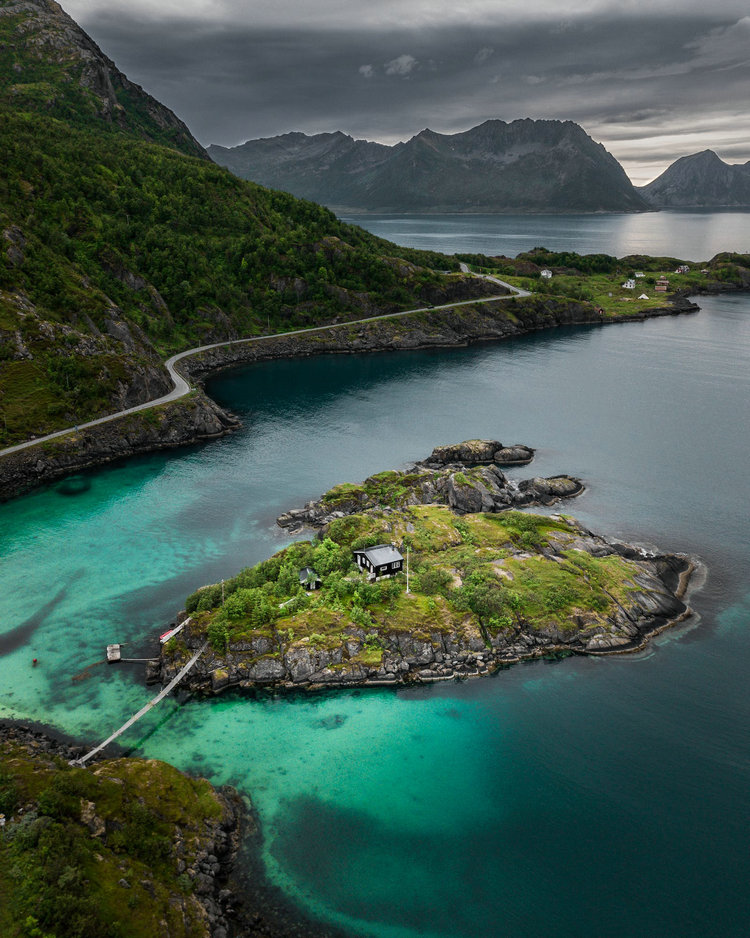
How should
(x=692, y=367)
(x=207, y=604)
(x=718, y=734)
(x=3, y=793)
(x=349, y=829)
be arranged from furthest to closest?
1. (x=692, y=367)
2. (x=207, y=604)
3. (x=718, y=734)
4. (x=349, y=829)
5. (x=3, y=793)

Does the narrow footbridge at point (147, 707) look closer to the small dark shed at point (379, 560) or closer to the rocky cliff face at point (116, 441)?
the small dark shed at point (379, 560)

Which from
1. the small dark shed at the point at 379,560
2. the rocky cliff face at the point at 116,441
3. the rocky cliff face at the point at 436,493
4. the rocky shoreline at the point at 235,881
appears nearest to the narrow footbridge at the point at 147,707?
the rocky shoreline at the point at 235,881

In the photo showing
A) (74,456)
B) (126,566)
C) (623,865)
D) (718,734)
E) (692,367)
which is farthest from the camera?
(692,367)

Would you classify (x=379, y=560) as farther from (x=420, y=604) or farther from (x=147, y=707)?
(x=147, y=707)

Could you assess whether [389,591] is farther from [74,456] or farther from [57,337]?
[57,337]

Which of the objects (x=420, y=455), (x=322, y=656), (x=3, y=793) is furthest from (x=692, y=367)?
(x=3, y=793)

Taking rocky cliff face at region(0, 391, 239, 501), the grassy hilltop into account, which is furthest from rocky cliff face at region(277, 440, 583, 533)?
rocky cliff face at region(0, 391, 239, 501)

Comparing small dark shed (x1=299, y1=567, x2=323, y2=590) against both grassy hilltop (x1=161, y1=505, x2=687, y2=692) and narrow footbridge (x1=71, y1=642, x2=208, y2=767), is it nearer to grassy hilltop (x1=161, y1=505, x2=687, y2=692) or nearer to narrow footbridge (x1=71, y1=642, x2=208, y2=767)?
grassy hilltop (x1=161, y1=505, x2=687, y2=692)
